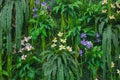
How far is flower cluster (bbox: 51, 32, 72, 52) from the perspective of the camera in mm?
3522

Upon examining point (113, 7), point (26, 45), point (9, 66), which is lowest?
point (9, 66)

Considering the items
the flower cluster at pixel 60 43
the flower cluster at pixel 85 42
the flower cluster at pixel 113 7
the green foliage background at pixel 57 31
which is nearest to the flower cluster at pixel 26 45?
the green foliage background at pixel 57 31

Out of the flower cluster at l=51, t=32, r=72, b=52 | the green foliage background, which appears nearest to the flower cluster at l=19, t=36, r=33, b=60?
the green foliage background

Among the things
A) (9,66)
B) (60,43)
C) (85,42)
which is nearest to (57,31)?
(60,43)

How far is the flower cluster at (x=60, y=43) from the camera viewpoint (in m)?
3.52

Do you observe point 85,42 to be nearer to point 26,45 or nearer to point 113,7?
point 113,7

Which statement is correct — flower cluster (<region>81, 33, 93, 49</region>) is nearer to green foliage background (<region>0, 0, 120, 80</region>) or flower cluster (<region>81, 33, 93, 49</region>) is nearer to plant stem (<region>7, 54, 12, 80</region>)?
green foliage background (<region>0, 0, 120, 80</region>)

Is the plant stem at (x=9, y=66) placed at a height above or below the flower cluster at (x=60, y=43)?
below

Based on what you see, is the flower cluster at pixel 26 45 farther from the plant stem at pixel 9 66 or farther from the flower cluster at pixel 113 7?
the flower cluster at pixel 113 7

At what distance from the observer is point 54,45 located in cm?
355

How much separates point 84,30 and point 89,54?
294mm

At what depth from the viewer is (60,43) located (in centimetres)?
365

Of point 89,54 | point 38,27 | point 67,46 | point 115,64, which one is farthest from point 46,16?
point 115,64

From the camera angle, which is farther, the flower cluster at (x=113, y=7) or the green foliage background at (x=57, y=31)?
the flower cluster at (x=113, y=7)
